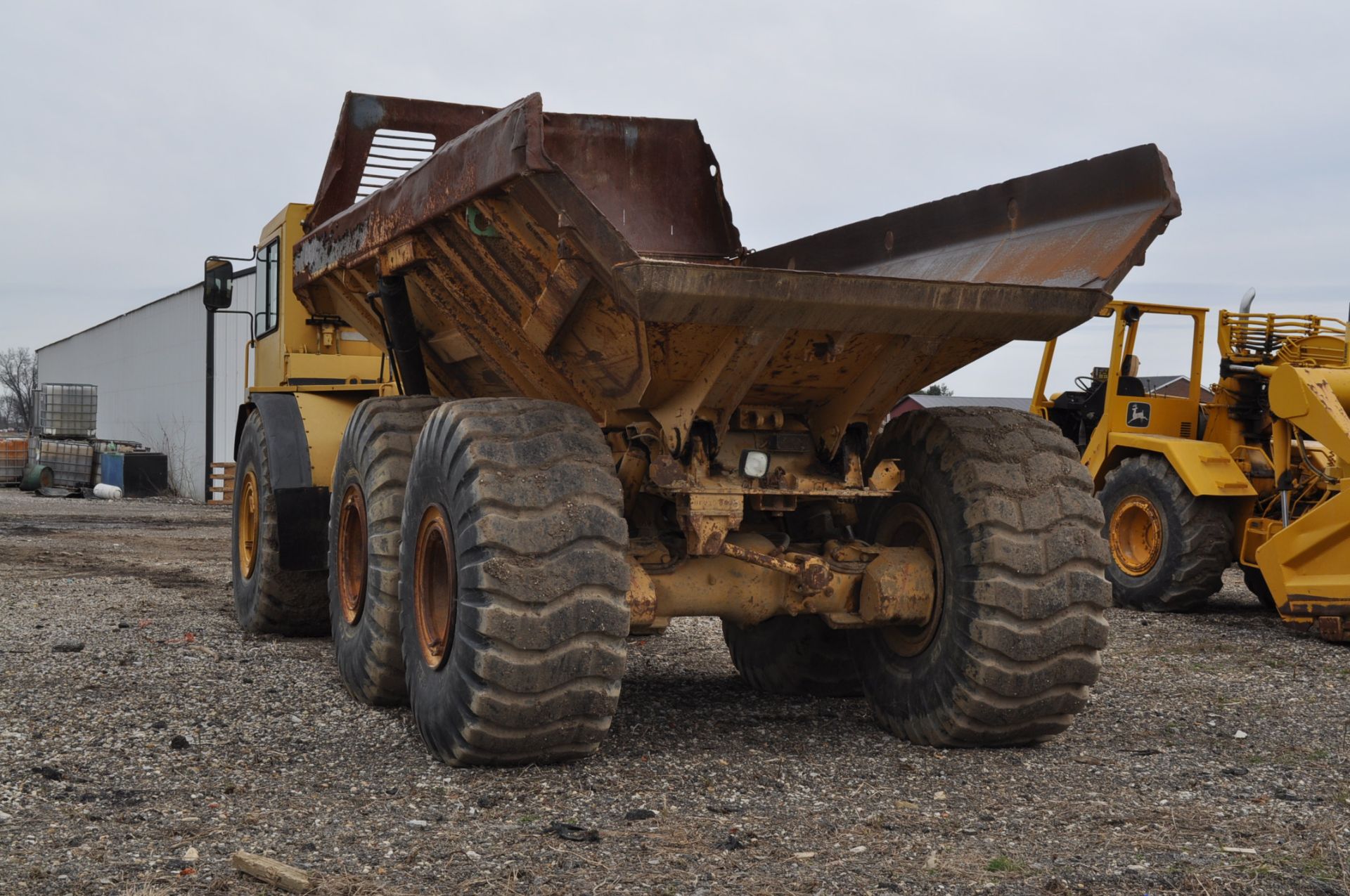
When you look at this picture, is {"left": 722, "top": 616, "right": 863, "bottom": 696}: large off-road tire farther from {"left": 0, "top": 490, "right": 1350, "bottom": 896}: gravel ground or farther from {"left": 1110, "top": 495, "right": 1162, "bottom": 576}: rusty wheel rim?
{"left": 1110, "top": 495, "right": 1162, "bottom": 576}: rusty wheel rim

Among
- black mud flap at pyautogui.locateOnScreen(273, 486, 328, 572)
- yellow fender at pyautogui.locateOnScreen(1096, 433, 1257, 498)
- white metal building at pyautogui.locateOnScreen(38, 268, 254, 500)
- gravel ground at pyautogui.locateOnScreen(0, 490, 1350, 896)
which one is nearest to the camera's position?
gravel ground at pyautogui.locateOnScreen(0, 490, 1350, 896)

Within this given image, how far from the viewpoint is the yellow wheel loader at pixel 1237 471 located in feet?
27.6

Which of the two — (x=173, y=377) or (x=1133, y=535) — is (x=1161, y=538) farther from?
(x=173, y=377)

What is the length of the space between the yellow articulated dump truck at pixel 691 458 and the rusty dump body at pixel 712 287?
1 cm

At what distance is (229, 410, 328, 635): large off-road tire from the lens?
7.55m

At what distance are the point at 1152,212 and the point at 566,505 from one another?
2.22 metres

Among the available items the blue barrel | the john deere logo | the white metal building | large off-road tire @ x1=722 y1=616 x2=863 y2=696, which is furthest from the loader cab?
the blue barrel

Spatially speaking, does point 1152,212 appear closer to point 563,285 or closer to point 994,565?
point 994,565

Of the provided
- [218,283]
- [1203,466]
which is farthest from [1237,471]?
[218,283]

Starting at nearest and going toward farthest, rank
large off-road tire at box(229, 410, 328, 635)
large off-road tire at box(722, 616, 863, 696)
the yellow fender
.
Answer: large off-road tire at box(722, 616, 863, 696)
large off-road tire at box(229, 410, 328, 635)
the yellow fender

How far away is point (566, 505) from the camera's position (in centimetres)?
448

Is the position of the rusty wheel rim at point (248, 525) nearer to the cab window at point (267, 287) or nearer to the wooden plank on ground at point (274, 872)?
the cab window at point (267, 287)

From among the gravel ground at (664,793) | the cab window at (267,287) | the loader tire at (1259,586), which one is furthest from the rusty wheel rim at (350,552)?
the loader tire at (1259,586)

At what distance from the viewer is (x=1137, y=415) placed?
10.8 metres
